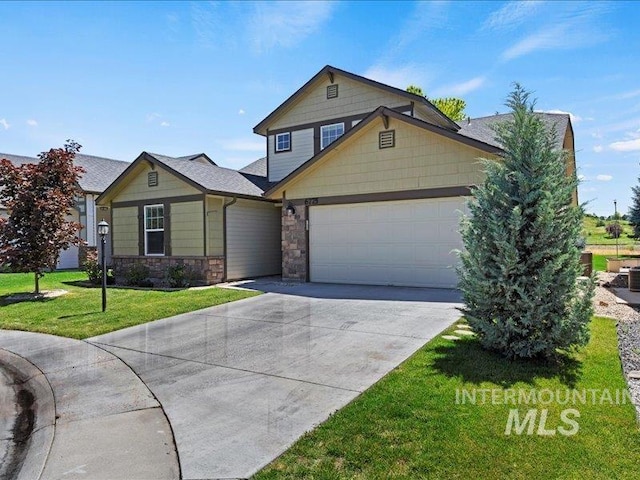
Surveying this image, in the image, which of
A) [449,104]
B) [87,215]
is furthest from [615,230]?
[87,215]

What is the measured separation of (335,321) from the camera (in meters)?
A: 7.75

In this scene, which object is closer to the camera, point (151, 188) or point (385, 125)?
point (385, 125)

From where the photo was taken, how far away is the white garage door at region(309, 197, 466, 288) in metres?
11.3

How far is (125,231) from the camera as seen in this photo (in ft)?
53.0

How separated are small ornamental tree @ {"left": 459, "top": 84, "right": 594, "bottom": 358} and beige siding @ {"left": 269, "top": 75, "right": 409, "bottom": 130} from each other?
399 inches

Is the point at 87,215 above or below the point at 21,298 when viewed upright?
above

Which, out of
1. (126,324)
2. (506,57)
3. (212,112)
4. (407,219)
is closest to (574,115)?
(506,57)

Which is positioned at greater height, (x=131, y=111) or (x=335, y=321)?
(x=131, y=111)

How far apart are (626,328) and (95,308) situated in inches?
428

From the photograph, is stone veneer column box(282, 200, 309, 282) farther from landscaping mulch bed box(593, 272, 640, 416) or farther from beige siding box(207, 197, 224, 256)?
landscaping mulch bed box(593, 272, 640, 416)

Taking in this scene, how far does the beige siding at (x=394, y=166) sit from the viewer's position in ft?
35.9

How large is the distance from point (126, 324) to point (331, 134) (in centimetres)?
1070

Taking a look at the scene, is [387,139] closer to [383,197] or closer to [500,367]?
[383,197]

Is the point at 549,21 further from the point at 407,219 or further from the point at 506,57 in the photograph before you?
the point at 407,219
